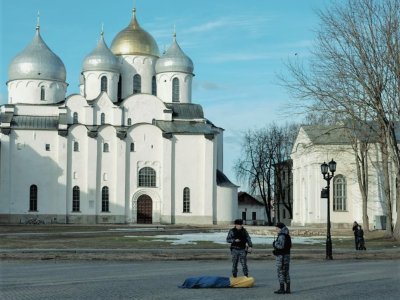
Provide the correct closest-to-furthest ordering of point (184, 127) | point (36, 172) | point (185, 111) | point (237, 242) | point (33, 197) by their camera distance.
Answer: point (237, 242)
point (33, 197)
point (36, 172)
point (184, 127)
point (185, 111)

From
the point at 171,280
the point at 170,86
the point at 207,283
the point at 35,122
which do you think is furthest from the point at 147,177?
the point at 207,283

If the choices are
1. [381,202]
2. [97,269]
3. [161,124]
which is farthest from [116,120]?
[97,269]

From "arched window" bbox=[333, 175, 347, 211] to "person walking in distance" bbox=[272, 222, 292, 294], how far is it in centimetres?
5299

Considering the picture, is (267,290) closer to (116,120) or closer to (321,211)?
(321,211)

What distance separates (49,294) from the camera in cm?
1597

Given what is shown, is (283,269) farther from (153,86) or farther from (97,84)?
(153,86)

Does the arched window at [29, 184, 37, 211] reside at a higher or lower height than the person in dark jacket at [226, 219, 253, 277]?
higher

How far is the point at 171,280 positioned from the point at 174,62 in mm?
59499

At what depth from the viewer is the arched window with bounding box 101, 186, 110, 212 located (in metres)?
72.4

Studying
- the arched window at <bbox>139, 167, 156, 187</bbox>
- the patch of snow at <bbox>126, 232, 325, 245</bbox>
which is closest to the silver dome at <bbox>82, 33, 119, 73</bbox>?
the arched window at <bbox>139, 167, 156, 187</bbox>

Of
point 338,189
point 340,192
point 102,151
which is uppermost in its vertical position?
point 102,151

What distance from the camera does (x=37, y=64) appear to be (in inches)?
2908

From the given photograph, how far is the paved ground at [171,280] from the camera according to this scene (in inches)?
635

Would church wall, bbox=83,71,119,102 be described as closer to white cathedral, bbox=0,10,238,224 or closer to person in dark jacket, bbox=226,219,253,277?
white cathedral, bbox=0,10,238,224
